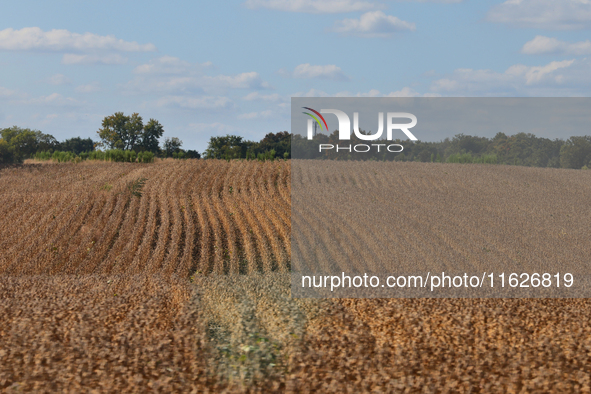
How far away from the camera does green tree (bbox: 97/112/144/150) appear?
49.0 m

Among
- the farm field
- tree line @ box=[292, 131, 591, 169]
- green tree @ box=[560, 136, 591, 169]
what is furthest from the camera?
green tree @ box=[560, 136, 591, 169]

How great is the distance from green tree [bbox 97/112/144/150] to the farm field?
1227 inches

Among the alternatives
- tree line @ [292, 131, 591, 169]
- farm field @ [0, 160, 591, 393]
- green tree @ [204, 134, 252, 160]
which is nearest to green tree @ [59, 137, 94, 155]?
green tree @ [204, 134, 252, 160]

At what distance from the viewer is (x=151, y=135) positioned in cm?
4912

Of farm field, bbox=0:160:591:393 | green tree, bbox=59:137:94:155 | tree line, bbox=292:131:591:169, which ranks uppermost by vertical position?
green tree, bbox=59:137:94:155

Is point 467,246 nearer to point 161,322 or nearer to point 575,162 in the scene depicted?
point 161,322

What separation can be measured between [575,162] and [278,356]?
1295 inches

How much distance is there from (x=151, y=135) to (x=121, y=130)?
3060 millimetres

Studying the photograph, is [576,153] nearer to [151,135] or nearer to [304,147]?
[304,147]

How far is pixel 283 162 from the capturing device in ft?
81.7

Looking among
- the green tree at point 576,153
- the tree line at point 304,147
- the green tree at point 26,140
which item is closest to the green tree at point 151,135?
the tree line at point 304,147

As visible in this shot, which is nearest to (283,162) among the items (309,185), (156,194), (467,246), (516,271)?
(309,185)

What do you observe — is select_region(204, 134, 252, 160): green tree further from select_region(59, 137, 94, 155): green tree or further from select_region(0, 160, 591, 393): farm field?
select_region(0, 160, 591, 393): farm field

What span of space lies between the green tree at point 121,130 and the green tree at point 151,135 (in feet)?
1.62
